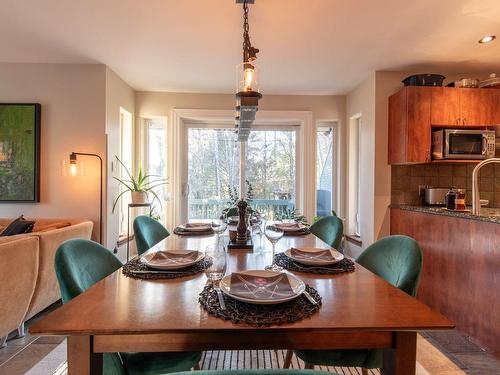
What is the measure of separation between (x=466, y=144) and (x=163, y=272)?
310 cm

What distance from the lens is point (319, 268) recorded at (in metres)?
1.30

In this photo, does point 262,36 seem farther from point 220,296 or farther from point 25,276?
point 25,276

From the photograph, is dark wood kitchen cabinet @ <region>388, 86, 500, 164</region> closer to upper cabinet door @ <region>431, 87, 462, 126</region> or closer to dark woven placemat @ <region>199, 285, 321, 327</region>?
upper cabinet door @ <region>431, 87, 462, 126</region>

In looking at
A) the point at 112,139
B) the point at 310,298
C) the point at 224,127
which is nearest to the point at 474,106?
the point at 224,127

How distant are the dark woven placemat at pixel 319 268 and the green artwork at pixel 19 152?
119 inches

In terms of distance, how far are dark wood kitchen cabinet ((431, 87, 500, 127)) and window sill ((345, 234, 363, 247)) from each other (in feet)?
5.41

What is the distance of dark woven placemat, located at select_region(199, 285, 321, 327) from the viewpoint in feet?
2.70

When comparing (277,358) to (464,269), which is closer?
(277,358)

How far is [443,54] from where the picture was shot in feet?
9.46

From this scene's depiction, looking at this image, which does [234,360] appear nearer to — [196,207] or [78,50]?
[196,207]

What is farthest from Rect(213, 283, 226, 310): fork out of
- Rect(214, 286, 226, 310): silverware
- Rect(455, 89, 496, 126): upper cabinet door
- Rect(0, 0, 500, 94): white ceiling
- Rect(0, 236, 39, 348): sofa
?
Rect(455, 89, 496, 126): upper cabinet door

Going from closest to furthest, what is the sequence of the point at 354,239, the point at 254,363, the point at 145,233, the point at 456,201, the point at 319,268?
the point at 319,268, the point at 254,363, the point at 145,233, the point at 456,201, the point at 354,239

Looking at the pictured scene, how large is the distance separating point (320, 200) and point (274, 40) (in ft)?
8.35

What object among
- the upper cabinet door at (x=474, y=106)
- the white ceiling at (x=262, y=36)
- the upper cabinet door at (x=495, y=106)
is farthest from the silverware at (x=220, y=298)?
the upper cabinet door at (x=495, y=106)
